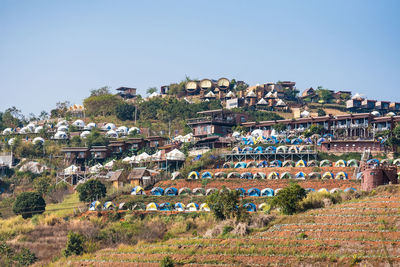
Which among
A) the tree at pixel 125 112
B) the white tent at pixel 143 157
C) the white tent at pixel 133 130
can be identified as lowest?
the white tent at pixel 143 157

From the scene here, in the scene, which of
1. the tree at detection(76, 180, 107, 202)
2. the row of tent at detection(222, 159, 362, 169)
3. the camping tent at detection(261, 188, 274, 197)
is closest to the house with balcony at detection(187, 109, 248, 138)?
the row of tent at detection(222, 159, 362, 169)

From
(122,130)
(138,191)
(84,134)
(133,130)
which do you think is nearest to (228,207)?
(138,191)

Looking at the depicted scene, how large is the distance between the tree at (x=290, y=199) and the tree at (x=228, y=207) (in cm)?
276

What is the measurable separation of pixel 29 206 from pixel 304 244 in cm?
3485

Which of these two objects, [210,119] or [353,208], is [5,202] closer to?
[210,119]

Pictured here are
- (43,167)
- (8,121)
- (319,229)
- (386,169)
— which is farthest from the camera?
(8,121)

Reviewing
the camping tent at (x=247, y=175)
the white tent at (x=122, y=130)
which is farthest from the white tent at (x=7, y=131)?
the camping tent at (x=247, y=175)

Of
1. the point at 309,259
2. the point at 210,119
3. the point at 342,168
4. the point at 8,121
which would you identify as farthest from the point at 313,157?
the point at 8,121

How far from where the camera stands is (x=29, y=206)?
6262 centimetres

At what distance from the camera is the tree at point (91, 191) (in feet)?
209

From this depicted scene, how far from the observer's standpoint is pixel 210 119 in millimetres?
84125

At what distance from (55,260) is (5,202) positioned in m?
25.5

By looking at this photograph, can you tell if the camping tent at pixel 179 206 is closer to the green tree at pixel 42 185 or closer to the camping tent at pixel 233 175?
the camping tent at pixel 233 175

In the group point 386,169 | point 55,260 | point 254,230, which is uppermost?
point 386,169
